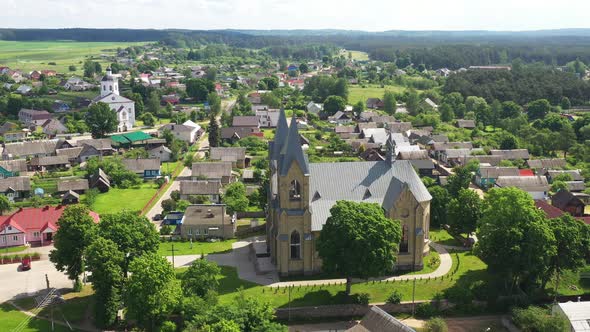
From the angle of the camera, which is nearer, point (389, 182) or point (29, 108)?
point (389, 182)

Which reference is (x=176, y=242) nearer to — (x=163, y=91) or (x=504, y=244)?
(x=504, y=244)

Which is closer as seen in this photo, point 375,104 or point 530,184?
point 530,184

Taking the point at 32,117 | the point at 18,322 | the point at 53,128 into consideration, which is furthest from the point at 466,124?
the point at 18,322

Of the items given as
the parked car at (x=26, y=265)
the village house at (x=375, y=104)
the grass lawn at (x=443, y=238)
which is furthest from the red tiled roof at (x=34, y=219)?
the village house at (x=375, y=104)

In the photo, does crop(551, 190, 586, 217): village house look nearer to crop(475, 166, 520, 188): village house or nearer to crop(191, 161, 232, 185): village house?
crop(475, 166, 520, 188): village house

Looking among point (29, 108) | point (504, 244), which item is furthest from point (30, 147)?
point (504, 244)

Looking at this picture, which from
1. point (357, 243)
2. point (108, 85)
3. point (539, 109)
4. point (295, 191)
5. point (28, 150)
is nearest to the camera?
point (357, 243)

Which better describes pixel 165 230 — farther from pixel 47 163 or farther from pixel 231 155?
pixel 47 163
